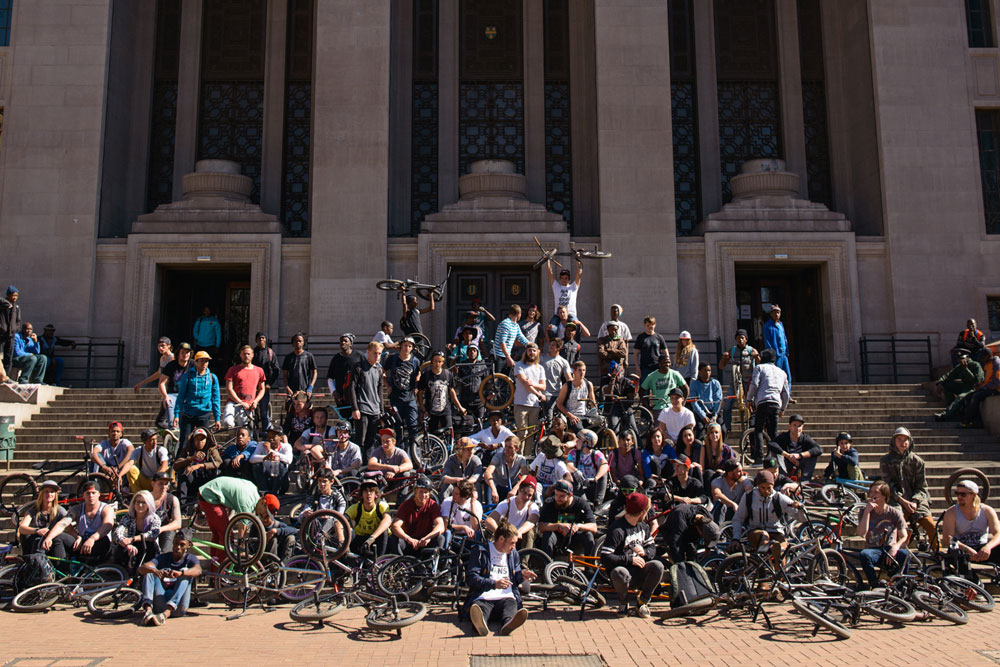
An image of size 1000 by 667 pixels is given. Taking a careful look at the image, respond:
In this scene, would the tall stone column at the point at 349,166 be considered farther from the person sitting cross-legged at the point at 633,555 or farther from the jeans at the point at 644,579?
the jeans at the point at 644,579

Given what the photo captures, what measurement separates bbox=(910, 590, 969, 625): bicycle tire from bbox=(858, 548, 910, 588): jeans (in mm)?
413

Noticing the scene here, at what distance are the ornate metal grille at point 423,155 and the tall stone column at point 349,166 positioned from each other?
2619 mm

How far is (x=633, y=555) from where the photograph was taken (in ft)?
30.5

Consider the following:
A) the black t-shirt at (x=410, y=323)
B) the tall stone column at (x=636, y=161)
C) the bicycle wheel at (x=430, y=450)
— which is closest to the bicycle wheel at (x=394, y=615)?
the bicycle wheel at (x=430, y=450)

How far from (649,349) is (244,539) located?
7724 millimetres

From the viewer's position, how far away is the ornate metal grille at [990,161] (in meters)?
21.4

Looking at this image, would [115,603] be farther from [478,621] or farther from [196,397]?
[196,397]

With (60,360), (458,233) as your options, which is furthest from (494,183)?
(60,360)

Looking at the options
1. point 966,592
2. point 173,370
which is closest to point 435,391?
point 173,370

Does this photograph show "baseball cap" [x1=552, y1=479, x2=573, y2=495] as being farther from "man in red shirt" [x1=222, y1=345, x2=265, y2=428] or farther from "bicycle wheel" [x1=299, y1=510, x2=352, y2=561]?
"man in red shirt" [x1=222, y1=345, x2=265, y2=428]

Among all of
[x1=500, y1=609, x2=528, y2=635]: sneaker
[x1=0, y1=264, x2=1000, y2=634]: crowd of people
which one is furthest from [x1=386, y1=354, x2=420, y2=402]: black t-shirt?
[x1=500, y1=609, x2=528, y2=635]: sneaker

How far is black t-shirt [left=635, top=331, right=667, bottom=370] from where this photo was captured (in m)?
15.0

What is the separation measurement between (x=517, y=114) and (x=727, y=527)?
1544cm

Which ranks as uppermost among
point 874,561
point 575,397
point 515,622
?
point 575,397
